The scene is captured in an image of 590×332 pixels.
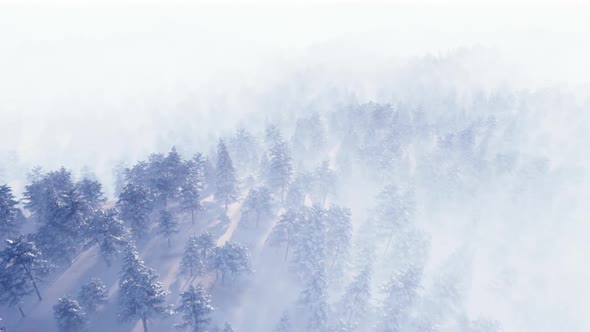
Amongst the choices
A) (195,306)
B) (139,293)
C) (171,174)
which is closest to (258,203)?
(171,174)

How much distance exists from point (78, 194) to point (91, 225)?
5480mm

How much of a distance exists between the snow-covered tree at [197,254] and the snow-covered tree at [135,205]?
9.40 metres

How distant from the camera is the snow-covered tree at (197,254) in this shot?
51.1 metres

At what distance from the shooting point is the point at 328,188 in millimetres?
70875

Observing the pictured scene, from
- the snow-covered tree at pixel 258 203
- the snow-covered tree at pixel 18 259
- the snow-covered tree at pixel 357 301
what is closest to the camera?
the snow-covered tree at pixel 18 259

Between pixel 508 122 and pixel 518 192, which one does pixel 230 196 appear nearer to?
pixel 518 192

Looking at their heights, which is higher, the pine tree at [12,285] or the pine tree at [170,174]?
the pine tree at [170,174]

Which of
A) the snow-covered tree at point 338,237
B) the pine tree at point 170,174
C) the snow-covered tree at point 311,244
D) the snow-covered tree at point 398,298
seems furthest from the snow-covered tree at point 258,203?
the snow-covered tree at point 398,298

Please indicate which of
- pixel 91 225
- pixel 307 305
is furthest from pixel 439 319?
pixel 91 225

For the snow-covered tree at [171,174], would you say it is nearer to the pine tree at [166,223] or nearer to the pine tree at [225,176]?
the pine tree at [166,223]

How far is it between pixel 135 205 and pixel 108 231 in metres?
5.48

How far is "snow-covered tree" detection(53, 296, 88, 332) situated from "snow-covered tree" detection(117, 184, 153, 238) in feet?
49.6

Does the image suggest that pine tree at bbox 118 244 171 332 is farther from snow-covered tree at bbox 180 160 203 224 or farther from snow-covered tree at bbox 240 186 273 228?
snow-covered tree at bbox 240 186 273 228

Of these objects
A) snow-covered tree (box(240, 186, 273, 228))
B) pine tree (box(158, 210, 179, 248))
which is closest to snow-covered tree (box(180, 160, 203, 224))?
pine tree (box(158, 210, 179, 248))
